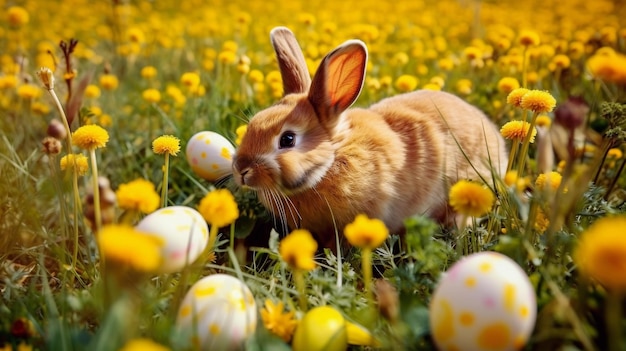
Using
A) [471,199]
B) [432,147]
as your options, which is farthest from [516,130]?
[471,199]

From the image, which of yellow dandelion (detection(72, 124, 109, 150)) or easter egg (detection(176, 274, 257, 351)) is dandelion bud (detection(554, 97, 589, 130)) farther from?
yellow dandelion (detection(72, 124, 109, 150))

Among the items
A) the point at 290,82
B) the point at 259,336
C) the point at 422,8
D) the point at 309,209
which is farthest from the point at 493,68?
the point at 422,8

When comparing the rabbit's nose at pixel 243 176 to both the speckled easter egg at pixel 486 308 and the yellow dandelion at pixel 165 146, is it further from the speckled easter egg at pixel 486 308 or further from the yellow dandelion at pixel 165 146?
the speckled easter egg at pixel 486 308

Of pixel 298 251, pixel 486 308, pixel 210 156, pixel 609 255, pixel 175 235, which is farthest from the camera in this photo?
pixel 210 156

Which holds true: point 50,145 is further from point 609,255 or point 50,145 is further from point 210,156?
point 609,255

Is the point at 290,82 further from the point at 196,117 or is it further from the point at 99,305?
the point at 99,305

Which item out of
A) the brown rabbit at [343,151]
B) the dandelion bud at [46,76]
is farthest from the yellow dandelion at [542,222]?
the dandelion bud at [46,76]
